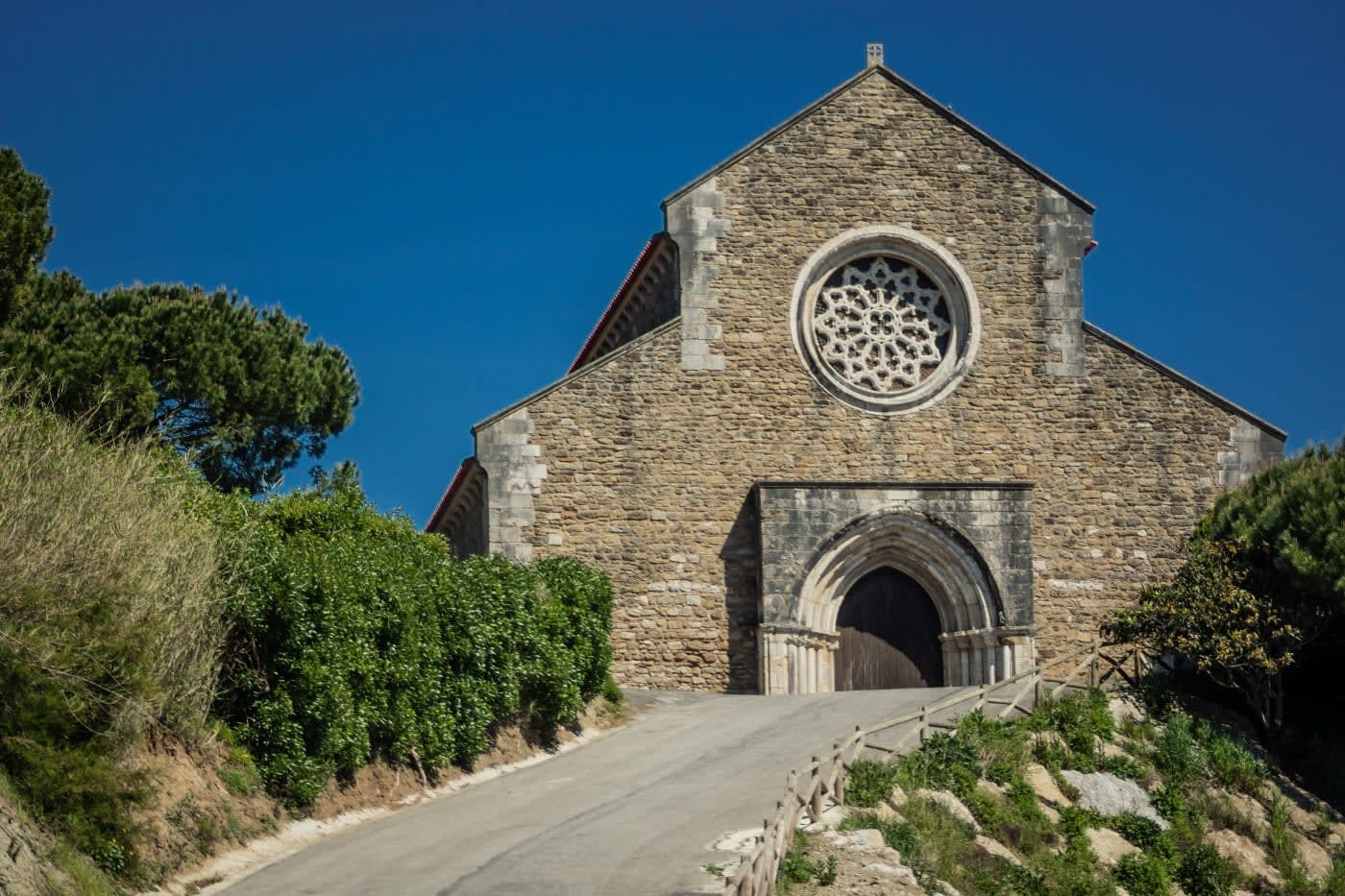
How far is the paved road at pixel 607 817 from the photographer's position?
17.9 m

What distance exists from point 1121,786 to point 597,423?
9.28 meters

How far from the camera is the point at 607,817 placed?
A: 68.2 feet

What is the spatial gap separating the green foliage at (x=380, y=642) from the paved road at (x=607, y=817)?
85 cm

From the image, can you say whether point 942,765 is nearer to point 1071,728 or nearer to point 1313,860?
point 1071,728

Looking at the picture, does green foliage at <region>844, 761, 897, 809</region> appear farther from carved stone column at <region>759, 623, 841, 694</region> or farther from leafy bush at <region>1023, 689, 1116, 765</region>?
carved stone column at <region>759, 623, 841, 694</region>

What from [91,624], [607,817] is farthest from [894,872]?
[91,624]

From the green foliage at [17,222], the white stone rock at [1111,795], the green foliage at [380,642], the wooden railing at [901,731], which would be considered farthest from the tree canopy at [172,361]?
the white stone rock at [1111,795]

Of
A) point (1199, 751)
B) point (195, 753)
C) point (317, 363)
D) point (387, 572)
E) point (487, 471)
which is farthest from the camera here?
point (317, 363)

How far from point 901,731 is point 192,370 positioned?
1341 centimetres

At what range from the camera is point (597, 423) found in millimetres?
29766

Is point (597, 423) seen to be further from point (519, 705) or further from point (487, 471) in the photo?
point (519, 705)

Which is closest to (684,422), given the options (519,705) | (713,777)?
(519,705)

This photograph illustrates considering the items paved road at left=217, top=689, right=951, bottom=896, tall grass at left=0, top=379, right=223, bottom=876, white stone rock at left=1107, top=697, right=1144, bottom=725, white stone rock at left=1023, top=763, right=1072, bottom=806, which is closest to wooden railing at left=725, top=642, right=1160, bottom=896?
white stone rock at left=1107, top=697, right=1144, bottom=725

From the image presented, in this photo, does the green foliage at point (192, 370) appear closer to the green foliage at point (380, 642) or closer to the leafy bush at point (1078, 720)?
the green foliage at point (380, 642)
